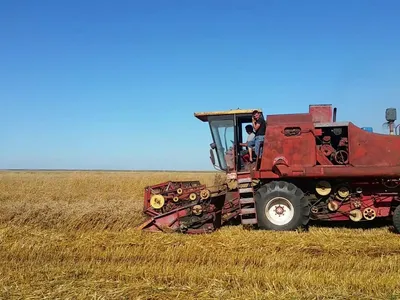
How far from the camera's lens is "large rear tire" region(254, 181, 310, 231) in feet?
26.6

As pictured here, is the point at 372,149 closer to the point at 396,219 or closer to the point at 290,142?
the point at 396,219

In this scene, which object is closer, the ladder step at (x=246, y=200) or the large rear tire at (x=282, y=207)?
the large rear tire at (x=282, y=207)

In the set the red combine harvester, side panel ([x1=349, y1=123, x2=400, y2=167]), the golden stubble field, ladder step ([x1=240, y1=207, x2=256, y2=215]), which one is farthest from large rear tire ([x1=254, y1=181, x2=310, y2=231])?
side panel ([x1=349, y1=123, x2=400, y2=167])

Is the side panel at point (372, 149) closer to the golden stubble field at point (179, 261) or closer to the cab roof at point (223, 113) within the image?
the golden stubble field at point (179, 261)

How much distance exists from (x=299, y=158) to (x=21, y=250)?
508cm

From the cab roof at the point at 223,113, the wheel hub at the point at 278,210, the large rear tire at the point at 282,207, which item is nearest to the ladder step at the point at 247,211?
the large rear tire at the point at 282,207

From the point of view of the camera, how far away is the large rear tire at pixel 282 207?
26.6 ft

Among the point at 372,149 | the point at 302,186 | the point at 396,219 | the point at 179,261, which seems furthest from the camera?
the point at 302,186

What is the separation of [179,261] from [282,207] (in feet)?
9.95

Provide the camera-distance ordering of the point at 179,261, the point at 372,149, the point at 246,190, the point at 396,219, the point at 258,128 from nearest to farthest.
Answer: the point at 179,261, the point at 396,219, the point at 372,149, the point at 246,190, the point at 258,128

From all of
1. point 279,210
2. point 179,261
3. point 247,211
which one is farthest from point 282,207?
point 179,261

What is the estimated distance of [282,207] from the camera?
826 centimetres

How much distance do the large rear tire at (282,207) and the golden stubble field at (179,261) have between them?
0.40 metres

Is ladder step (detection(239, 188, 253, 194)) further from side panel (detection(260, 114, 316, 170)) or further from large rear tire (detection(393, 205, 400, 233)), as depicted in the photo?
large rear tire (detection(393, 205, 400, 233))
